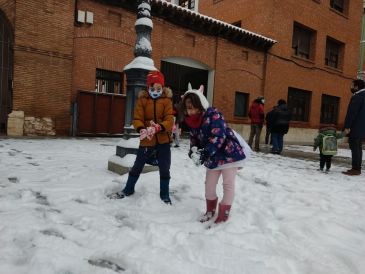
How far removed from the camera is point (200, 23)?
13.1 m

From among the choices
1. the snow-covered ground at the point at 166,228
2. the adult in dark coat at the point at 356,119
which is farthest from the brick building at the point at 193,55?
the adult in dark coat at the point at 356,119

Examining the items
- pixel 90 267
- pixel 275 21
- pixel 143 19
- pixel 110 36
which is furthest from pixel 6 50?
pixel 275 21

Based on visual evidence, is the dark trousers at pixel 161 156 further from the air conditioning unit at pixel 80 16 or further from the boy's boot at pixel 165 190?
the air conditioning unit at pixel 80 16

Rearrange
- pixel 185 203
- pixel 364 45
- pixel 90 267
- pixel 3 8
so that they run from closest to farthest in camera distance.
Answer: pixel 90 267, pixel 185 203, pixel 3 8, pixel 364 45

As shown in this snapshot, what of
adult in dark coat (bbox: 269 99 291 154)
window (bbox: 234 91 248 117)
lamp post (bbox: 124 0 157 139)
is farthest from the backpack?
window (bbox: 234 91 248 117)

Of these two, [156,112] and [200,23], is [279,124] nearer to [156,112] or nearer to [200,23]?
[200,23]

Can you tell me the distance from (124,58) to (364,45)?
64.6 ft

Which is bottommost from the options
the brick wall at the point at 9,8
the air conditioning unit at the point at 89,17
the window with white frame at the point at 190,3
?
the brick wall at the point at 9,8

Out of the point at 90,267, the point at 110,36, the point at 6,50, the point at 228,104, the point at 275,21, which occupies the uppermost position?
the point at 275,21

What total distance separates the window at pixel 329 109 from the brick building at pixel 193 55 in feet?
0.20

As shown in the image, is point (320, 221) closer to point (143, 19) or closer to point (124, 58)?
point (143, 19)

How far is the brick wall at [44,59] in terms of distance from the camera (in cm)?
922

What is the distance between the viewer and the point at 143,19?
460 centimetres

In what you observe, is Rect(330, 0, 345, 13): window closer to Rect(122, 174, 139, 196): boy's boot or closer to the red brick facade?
the red brick facade
